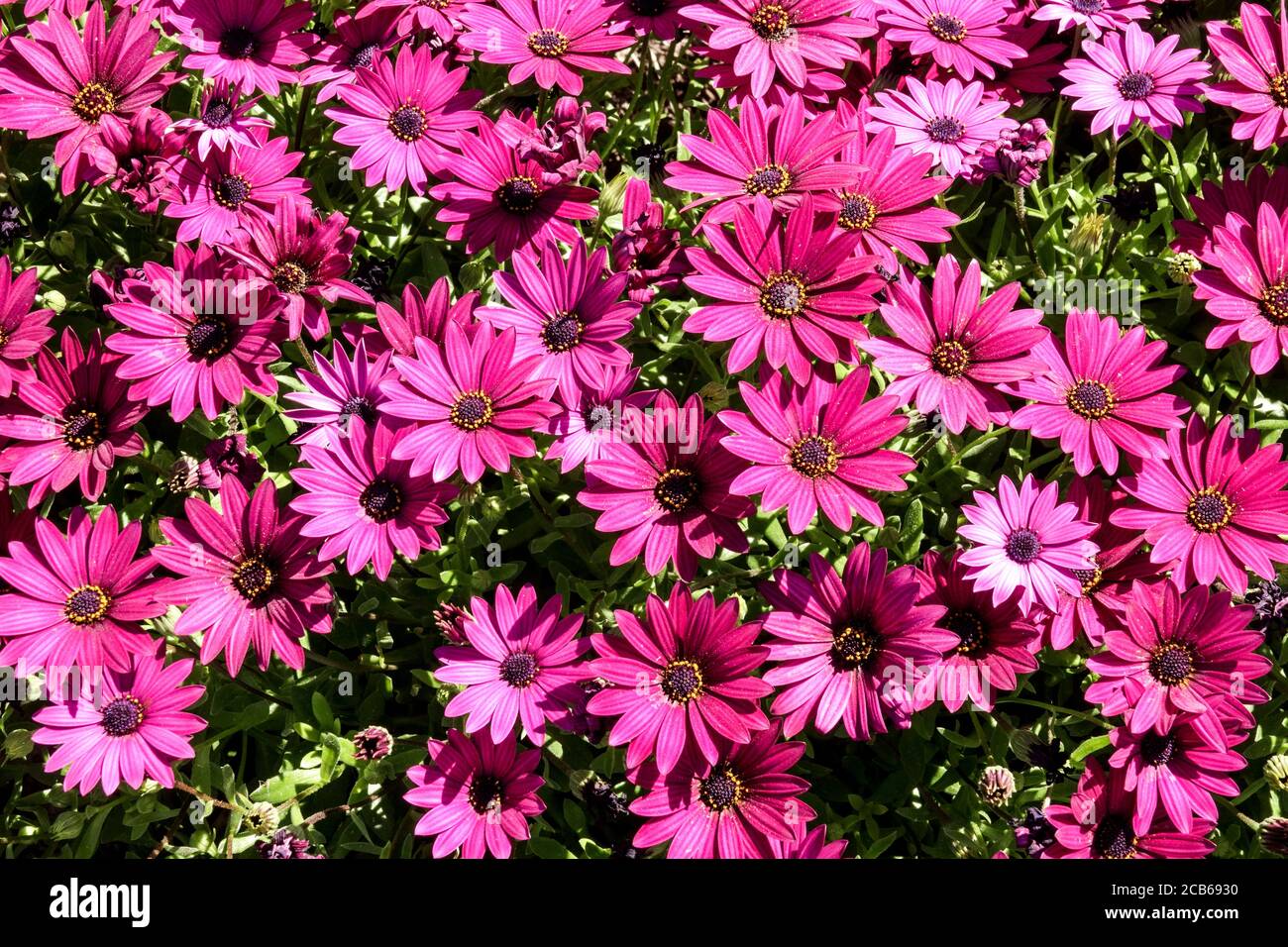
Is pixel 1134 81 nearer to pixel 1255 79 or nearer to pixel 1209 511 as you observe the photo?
pixel 1255 79

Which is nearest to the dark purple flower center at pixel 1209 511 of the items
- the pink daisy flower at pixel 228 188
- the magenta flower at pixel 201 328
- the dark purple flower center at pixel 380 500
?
the dark purple flower center at pixel 380 500

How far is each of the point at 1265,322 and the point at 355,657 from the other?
2.59 m

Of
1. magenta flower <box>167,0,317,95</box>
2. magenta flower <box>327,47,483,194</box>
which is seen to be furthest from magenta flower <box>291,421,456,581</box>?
magenta flower <box>167,0,317,95</box>

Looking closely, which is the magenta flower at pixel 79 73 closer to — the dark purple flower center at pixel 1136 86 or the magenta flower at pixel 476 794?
the magenta flower at pixel 476 794

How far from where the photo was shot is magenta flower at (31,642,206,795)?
2.36m

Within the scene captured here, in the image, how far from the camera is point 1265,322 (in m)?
2.71

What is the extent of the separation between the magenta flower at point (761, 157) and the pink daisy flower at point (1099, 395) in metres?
Result: 0.67

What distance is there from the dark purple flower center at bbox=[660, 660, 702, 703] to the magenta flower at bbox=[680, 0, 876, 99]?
5.03 feet

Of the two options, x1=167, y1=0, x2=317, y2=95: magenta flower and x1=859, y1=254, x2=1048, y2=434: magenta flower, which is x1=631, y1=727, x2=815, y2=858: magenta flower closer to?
x1=859, y1=254, x2=1048, y2=434: magenta flower

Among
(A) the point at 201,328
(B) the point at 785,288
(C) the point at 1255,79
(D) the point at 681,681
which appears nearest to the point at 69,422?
(A) the point at 201,328

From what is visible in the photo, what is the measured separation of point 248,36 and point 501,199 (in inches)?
38.0

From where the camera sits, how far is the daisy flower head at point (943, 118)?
9.82 ft
